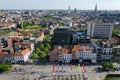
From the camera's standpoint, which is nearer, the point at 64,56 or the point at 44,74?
the point at 44,74

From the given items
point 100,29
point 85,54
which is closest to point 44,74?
point 85,54

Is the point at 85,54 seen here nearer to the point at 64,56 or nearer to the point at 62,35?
the point at 64,56

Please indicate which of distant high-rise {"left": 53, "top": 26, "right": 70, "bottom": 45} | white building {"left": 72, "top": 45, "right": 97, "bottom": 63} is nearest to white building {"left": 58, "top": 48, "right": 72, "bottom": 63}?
white building {"left": 72, "top": 45, "right": 97, "bottom": 63}

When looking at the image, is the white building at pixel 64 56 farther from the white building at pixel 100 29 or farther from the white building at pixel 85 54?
the white building at pixel 100 29

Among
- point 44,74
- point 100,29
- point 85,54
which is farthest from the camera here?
point 100,29

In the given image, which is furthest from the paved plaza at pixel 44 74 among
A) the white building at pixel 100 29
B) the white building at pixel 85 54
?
the white building at pixel 100 29

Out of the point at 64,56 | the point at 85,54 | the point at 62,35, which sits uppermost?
the point at 62,35

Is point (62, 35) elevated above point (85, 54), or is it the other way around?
point (62, 35)

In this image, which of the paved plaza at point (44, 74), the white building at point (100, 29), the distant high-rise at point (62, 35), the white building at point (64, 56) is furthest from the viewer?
the white building at point (100, 29)
